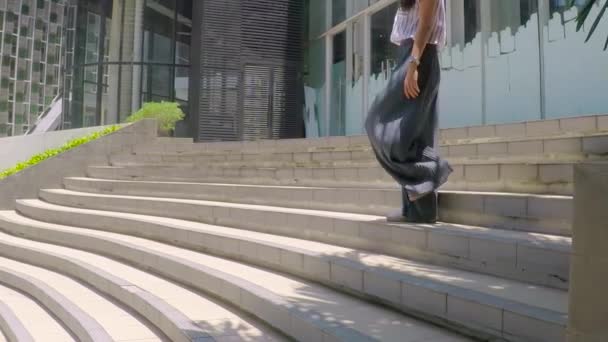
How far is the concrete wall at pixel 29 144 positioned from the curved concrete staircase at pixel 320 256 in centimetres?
472

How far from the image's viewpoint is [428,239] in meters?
3.20

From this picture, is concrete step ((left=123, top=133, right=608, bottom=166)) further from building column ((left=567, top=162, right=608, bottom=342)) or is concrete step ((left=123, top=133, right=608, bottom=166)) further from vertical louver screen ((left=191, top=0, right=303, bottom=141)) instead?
vertical louver screen ((left=191, top=0, right=303, bottom=141))

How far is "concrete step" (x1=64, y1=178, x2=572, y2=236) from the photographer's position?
9.82ft

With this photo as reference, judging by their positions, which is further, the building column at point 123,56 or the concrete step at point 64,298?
the building column at point 123,56

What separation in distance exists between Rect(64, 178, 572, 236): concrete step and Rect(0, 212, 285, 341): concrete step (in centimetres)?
149

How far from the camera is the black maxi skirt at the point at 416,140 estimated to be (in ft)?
11.1

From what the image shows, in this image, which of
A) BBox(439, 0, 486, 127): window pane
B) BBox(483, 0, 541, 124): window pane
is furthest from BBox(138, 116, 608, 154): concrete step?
BBox(483, 0, 541, 124): window pane

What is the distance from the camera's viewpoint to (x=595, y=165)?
1.54 metres

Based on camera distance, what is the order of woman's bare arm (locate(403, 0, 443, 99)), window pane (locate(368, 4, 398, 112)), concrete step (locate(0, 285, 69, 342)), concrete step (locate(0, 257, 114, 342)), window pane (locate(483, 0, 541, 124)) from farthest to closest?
window pane (locate(368, 4, 398, 112))
window pane (locate(483, 0, 541, 124))
concrete step (locate(0, 285, 69, 342))
concrete step (locate(0, 257, 114, 342))
woman's bare arm (locate(403, 0, 443, 99))

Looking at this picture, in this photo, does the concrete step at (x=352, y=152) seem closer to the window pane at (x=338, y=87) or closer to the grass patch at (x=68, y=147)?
the grass patch at (x=68, y=147)

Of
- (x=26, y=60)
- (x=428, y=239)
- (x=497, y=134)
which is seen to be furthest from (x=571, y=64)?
(x=26, y=60)

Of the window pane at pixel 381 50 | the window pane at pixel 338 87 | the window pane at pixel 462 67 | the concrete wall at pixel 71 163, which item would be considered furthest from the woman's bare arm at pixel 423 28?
the window pane at pixel 338 87

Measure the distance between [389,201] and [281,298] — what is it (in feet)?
4.81

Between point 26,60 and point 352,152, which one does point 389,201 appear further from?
point 26,60
